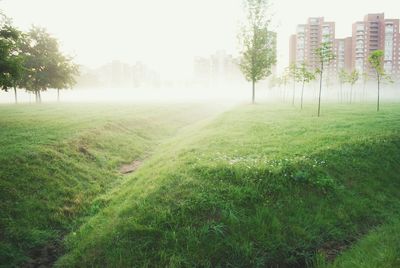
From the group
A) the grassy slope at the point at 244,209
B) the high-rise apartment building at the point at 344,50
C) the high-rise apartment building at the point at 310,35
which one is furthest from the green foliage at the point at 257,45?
the high-rise apartment building at the point at 344,50

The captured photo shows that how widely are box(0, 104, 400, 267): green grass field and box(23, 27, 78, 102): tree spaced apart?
38563 mm

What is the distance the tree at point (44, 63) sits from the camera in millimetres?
48656

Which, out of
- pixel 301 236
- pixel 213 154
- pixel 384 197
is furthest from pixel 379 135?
pixel 301 236

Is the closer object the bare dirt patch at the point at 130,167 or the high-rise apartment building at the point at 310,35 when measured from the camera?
the bare dirt patch at the point at 130,167

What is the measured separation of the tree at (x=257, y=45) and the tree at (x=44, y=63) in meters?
33.9

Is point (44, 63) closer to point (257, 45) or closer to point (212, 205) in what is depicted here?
point (257, 45)

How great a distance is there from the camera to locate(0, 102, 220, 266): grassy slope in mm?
8930

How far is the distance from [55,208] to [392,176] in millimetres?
14027

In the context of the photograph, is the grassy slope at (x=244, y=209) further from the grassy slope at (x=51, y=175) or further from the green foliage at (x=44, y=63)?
the green foliage at (x=44, y=63)

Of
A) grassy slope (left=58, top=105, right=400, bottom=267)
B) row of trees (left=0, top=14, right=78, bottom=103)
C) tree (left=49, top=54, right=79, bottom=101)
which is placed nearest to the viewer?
grassy slope (left=58, top=105, right=400, bottom=267)

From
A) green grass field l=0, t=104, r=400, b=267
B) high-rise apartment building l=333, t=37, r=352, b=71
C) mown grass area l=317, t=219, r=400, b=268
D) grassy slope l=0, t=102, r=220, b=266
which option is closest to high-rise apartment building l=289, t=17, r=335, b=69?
high-rise apartment building l=333, t=37, r=352, b=71

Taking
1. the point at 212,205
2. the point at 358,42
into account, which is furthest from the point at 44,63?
the point at 358,42

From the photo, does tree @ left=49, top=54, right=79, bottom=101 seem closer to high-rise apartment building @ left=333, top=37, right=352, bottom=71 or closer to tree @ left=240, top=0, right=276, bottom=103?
tree @ left=240, top=0, right=276, bottom=103

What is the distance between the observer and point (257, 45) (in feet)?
179
